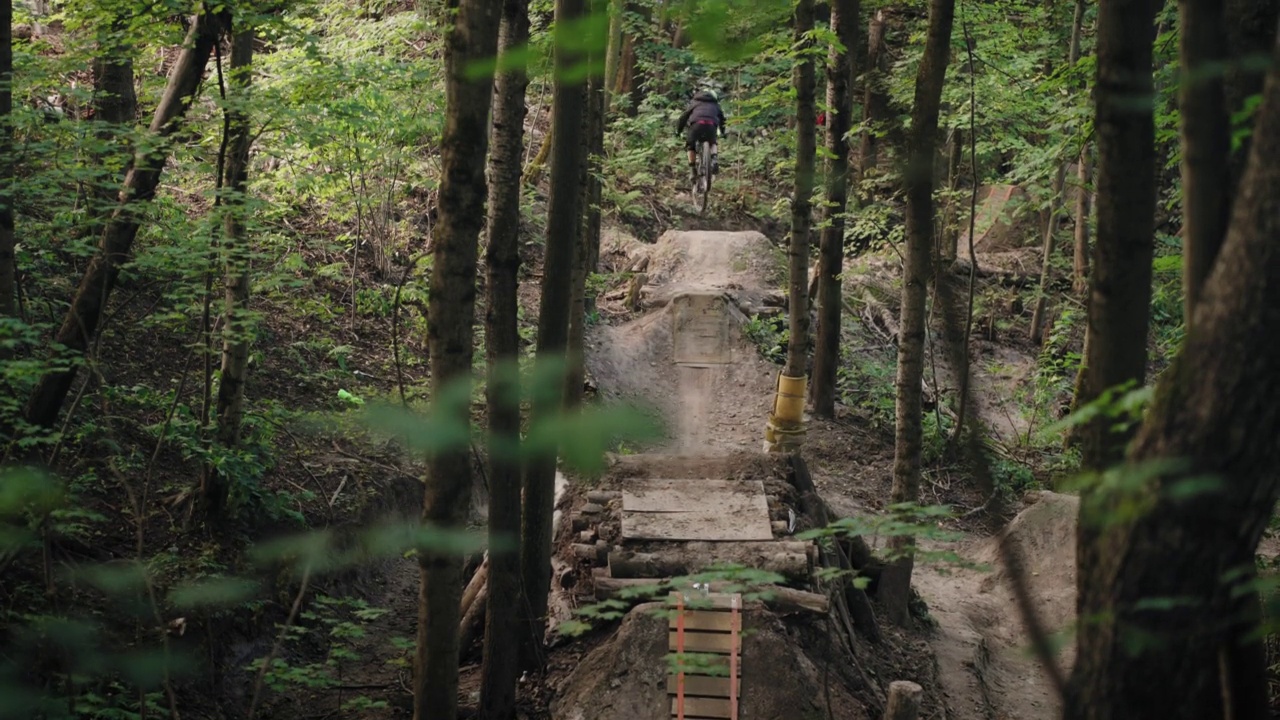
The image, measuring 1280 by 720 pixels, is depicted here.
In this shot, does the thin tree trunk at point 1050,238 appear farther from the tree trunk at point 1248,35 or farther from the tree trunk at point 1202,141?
the tree trunk at point 1202,141

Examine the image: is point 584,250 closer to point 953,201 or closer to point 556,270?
point 556,270

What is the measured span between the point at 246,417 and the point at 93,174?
3.59 meters

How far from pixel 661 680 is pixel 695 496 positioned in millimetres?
2264

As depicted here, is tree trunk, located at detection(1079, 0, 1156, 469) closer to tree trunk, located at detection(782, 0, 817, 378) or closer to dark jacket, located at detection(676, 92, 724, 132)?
tree trunk, located at detection(782, 0, 817, 378)

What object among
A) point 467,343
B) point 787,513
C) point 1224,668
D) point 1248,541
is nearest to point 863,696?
point 787,513

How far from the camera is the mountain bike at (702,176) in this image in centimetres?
2044

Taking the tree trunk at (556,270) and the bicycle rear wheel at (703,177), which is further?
the bicycle rear wheel at (703,177)

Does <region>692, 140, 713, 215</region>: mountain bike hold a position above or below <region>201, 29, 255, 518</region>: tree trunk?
above

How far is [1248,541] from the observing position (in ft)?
8.71

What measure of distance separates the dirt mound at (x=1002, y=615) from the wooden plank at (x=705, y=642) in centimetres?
246

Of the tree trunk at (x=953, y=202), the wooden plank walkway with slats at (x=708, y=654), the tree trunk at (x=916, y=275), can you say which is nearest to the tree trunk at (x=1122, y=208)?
the wooden plank walkway with slats at (x=708, y=654)

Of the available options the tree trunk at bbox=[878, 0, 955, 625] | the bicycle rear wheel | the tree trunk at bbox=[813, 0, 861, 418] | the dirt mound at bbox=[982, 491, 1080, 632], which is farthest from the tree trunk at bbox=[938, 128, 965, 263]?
the tree trunk at bbox=[878, 0, 955, 625]

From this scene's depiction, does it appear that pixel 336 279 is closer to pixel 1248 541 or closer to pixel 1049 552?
pixel 1049 552

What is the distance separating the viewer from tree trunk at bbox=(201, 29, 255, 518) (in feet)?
26.3
